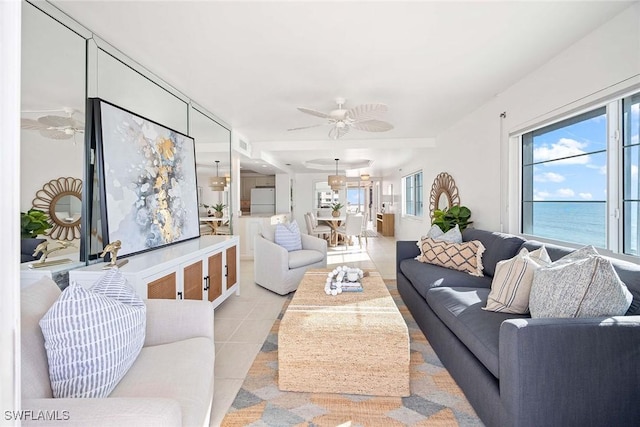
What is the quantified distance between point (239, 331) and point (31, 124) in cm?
211

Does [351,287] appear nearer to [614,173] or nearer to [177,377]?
[177,377]

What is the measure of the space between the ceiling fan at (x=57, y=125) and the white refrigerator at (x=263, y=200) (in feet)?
25.0

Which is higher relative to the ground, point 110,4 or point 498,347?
point 110,4

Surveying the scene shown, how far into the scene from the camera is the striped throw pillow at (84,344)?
3.57ft

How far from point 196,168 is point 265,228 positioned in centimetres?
127

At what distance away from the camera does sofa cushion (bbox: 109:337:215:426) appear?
1167 mm

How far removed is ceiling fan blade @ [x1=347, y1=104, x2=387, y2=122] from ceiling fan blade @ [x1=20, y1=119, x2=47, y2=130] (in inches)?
93.8

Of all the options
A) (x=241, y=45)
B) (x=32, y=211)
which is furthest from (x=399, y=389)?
(x=241, y=45)

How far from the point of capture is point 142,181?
2.53 metres

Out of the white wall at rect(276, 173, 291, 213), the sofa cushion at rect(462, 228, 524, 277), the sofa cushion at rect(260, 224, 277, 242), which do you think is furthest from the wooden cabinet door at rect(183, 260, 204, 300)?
the white wall at rect(276, 173, 291, 213)

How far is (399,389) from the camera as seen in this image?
1.78m

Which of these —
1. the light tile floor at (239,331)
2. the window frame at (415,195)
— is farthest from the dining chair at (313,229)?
the light tile floor at (239,331)

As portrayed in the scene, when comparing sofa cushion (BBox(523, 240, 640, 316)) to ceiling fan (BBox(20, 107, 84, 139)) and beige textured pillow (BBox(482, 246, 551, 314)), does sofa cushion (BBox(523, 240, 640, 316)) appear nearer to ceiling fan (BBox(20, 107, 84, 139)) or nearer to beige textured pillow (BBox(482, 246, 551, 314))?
beige textured pillow (BBox(482, 246, 551, 314))

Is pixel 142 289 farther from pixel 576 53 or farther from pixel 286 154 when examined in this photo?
pixel 286 154
